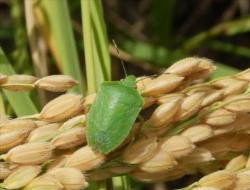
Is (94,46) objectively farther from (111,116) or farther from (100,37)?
(111,116)

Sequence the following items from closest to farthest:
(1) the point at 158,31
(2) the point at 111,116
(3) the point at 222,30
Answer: (2) the point at 111,116
(3) the point at 222,30
(1) the point at 158,31

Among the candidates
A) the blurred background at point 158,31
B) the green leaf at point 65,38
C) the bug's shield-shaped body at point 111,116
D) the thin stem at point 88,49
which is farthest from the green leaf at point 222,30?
the bug's shield-shaped body at point 111,116

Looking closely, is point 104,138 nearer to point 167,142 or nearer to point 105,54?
point 167,142

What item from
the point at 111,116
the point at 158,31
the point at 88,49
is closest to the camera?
the point at 111,116

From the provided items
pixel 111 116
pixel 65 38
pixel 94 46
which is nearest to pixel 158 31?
pixel 65 38

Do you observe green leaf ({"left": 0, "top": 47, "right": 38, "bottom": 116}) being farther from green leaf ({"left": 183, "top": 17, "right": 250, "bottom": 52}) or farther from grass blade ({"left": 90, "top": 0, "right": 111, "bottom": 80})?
green leaf ({"left": 183, "top": 17, "right": 250, "bottom": 52})

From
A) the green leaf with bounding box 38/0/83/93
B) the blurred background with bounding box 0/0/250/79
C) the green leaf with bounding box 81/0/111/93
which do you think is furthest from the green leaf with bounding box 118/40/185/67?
the green leaf with bounding box 81/0/111/93

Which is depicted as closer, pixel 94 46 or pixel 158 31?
pixel 94 46

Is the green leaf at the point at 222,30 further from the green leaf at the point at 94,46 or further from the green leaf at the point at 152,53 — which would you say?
the green leaf at the point at 94,46
